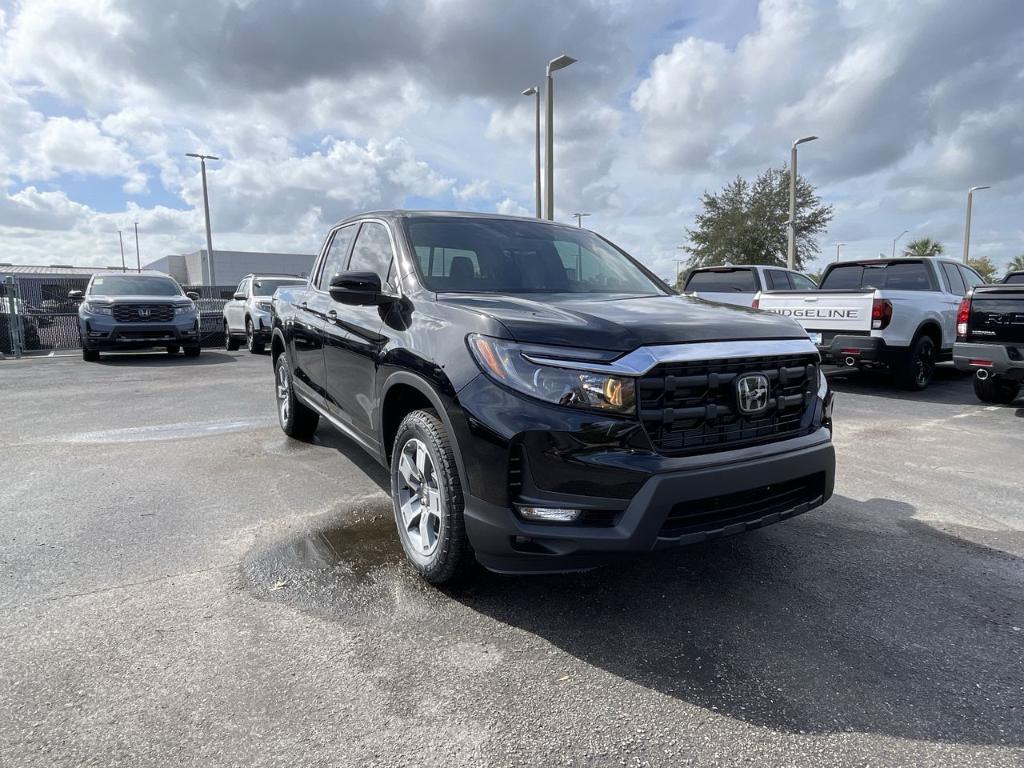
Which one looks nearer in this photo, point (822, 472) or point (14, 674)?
point (14, 674)

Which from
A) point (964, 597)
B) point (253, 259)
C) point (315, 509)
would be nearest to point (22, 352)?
point (315, 509)

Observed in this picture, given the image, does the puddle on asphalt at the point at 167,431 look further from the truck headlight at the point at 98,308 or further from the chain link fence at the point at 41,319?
the chain link fence at the point at 41,319

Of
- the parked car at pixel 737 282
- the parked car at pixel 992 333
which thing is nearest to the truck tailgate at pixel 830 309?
the parked car at pixel 992 333

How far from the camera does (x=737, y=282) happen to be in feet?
36.8

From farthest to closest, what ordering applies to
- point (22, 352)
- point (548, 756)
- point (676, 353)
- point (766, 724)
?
point (22, 352)
point (676, 353)
point (766, 724)
point (548, 756)

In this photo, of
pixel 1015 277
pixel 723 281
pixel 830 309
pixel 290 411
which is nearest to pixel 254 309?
pixel 290 411

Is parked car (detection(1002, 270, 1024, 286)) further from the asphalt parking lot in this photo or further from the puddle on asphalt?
the puddle on asphalt

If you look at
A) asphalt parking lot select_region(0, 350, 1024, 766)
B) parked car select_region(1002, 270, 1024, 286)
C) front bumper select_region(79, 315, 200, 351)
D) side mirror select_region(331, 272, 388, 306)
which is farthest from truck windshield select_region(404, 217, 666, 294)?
front bumper select_region(79, 315, 200, 351)

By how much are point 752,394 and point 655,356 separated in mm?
525

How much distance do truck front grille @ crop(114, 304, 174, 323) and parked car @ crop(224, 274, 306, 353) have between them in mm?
1517

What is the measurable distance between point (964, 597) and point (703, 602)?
1208 millimetres

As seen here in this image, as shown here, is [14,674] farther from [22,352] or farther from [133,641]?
[22,352]

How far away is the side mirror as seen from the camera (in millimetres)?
3227

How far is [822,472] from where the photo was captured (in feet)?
9.47
